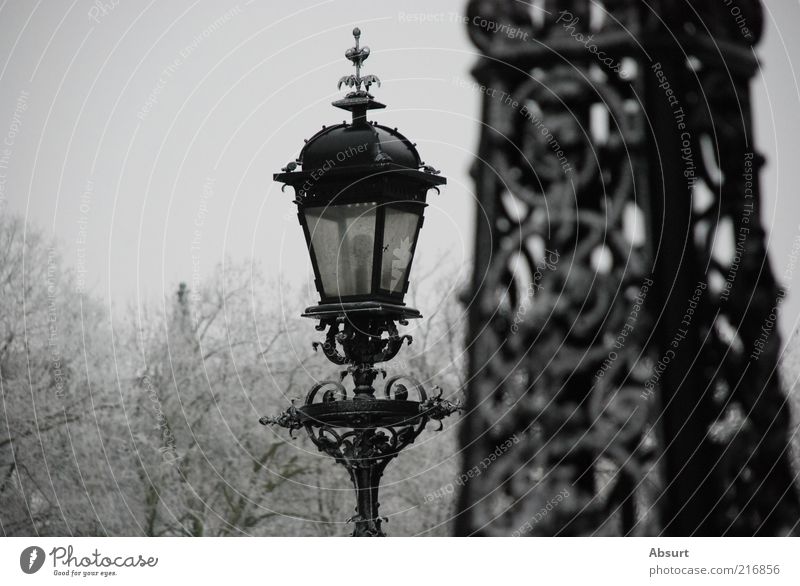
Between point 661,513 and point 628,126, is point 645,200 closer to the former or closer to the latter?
point 628,126

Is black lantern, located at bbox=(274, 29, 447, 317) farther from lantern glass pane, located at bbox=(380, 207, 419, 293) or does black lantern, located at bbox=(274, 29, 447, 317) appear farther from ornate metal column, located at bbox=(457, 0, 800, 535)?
ornate metal column, located at bbox=(457, 0, 800, 535)

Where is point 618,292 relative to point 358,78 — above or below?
below

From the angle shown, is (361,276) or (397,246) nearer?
(361,276)

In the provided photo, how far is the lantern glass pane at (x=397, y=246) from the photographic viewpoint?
848 centimetres

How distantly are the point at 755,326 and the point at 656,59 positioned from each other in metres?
1.16

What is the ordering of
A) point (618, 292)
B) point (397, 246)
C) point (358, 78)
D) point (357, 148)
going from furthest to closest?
point (358, 78)
point (397, 246)
point (357, 148)
point (618, 292)

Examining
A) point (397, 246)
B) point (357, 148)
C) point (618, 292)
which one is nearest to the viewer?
point (618, 292)

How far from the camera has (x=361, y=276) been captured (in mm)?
8461

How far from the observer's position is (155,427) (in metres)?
28.3

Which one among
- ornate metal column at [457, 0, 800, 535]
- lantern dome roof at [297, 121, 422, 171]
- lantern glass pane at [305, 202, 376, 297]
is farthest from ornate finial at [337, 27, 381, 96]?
ornate metal column at [457, 0, 800, 535]

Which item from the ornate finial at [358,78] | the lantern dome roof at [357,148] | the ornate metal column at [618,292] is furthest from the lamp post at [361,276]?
the ornate metal column at [618,292]

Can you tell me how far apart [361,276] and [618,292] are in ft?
6.99

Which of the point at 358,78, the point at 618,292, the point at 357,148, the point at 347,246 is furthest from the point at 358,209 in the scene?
the point at 618,292

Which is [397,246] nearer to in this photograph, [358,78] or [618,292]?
[358,78]
